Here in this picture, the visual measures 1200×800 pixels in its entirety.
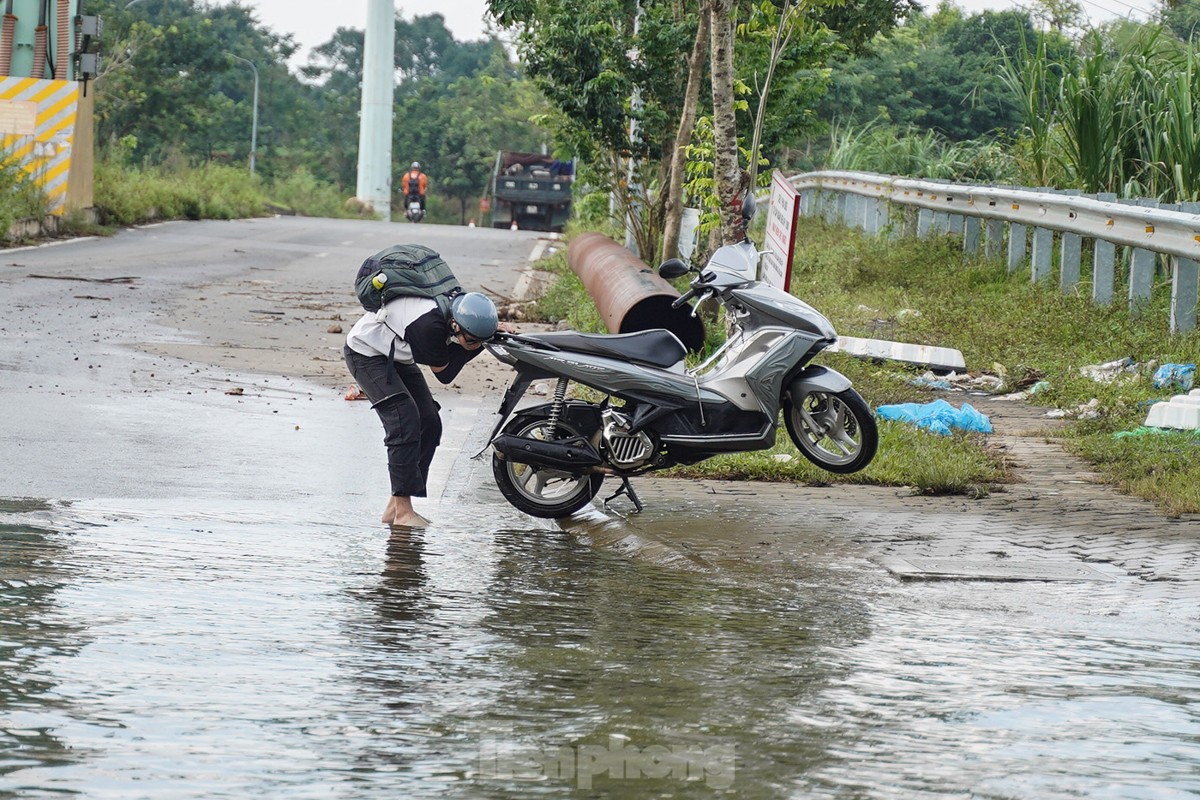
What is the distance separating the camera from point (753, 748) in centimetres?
412

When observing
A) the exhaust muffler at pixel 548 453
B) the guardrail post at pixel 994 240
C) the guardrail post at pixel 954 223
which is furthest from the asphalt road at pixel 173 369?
the guardrail post at pixel 994 240

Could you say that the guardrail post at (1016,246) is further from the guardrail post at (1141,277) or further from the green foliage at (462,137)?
the green foliage at (462,137)

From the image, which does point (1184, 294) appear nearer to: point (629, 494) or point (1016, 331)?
point (1016, 331)

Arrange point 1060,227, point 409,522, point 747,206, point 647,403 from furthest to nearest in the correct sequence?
1. point 1060,227
2. point 747,206
3. point 647,403
4. point 409,522

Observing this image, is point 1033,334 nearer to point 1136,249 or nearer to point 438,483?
point 1136,249

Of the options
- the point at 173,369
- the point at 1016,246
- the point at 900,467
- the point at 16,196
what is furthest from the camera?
the point at 16,196

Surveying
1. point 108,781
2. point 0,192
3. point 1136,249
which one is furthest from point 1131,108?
point 0,192

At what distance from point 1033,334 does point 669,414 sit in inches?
236

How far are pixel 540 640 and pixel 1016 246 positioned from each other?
11292 millimetres

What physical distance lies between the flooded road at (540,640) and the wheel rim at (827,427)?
0.89ft

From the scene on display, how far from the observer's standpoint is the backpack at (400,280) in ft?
23.7

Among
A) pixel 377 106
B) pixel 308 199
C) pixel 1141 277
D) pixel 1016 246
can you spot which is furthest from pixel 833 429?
pixel 377 106

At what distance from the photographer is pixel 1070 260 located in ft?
45.4

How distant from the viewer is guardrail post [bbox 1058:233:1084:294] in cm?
1377
